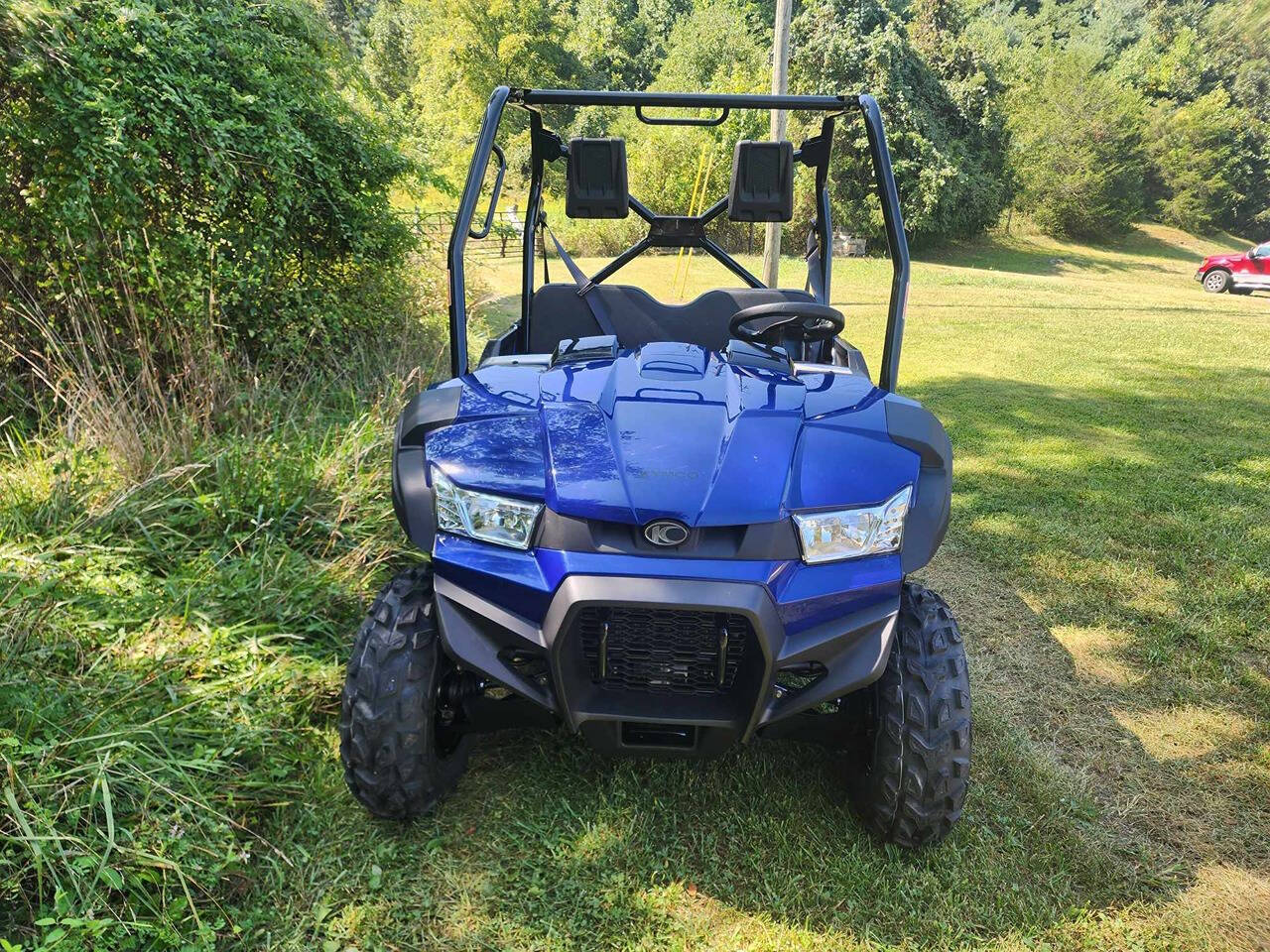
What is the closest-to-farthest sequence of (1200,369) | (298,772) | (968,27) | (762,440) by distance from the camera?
(762,440) → (298,772) → (1200,369) → (968,27)

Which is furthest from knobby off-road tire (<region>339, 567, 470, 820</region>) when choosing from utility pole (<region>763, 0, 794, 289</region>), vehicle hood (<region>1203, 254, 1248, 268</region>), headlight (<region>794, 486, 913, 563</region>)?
vehicle hood (<region>1203, 254, 1248, 268</region>)

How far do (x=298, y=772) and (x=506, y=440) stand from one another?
1.00 m

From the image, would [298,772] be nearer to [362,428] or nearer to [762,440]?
[762,440]

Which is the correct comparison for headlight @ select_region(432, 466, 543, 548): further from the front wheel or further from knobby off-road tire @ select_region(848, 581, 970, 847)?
the front wheel

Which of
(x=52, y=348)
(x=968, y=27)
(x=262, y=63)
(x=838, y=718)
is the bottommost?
(x=838, y=718)

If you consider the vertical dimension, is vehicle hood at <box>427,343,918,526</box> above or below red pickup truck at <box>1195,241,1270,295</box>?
above

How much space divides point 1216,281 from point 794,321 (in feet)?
59.1

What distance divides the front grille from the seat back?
5.17 feet

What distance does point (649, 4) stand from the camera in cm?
4603

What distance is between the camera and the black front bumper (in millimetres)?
1522

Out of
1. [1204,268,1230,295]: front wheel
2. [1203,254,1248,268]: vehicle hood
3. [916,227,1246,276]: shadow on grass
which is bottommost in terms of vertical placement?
[916,227,1246,276]: shadow on grass

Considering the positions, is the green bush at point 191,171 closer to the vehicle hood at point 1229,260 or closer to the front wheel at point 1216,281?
the vehicle hood at point 1229,260

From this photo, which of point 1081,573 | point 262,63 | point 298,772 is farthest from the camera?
point 262,63

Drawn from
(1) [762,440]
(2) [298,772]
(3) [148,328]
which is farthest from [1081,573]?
(3) [148,328]
